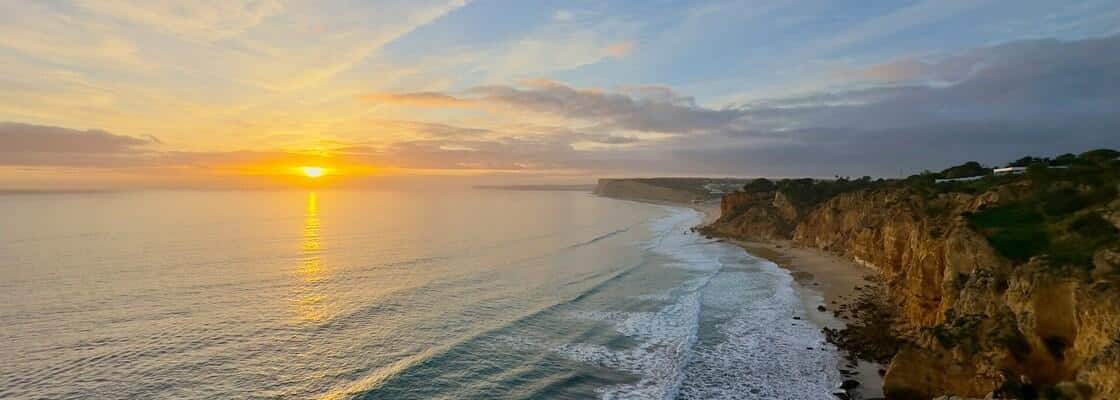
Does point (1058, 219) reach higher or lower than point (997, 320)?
higher

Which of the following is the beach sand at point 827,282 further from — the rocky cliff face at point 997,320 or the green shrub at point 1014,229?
the green shrub at point 1014,229

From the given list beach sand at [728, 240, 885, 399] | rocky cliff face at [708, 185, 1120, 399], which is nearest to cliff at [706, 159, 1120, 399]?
rocky cliff face at [708, 185, 1120, 399]

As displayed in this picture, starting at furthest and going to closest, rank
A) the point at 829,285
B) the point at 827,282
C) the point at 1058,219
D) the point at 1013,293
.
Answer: the point at 827,282
the point at 829,285
the point at 1058,219
the point at 1013,293

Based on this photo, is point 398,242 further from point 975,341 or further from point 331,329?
point 975,341

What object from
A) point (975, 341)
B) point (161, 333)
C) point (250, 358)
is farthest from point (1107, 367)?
point (161, 333)

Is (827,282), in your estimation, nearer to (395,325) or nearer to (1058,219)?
(1058,219)

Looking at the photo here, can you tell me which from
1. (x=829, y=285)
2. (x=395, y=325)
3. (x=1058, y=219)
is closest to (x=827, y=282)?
(x=829, y=285)
